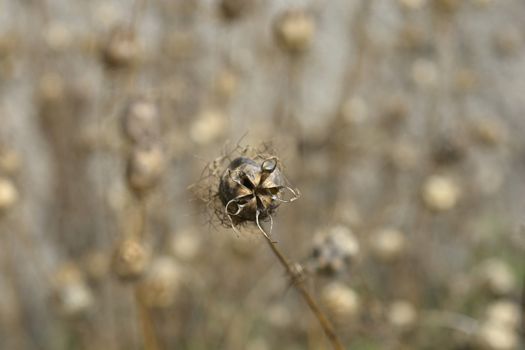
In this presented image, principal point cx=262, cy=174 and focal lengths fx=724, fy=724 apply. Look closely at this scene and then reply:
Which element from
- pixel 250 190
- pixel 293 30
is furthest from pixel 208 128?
pixel 250 190

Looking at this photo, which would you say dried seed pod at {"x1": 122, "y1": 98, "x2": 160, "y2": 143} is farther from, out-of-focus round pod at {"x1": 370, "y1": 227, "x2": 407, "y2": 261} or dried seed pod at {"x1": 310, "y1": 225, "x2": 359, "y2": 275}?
out-of-focus round pod at {"x1": 370, "y1": 227, "x2": 407, "y2": 261}

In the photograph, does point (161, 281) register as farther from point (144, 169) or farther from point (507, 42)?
point (507, 42)

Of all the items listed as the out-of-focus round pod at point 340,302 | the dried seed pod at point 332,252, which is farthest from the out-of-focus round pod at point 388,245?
the dried seed pod at point 332,252

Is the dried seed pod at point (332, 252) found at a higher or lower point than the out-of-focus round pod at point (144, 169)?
lower

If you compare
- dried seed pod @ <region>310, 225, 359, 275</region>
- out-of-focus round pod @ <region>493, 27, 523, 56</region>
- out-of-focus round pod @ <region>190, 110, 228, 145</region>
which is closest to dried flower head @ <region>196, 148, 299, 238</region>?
dried seed pod @ <region>310, 225, 359, 275</region>

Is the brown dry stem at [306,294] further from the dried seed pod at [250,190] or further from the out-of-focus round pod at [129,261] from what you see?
the out-of-focus round pod at [129,261]

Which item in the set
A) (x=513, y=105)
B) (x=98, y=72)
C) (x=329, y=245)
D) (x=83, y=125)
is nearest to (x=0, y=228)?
(x=83, y=125)

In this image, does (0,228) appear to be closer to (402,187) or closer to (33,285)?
(33,285)
